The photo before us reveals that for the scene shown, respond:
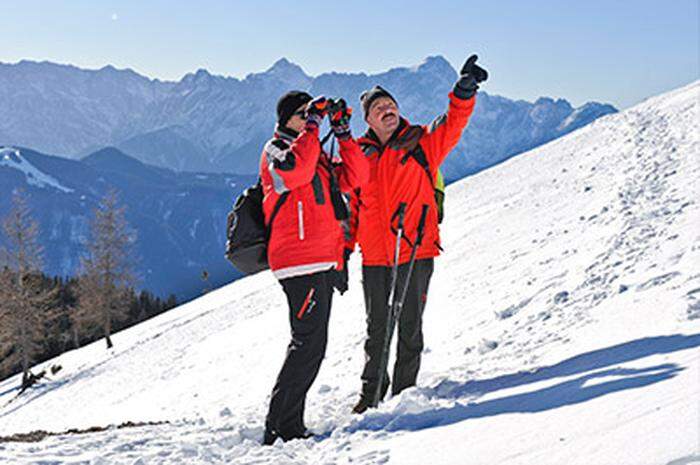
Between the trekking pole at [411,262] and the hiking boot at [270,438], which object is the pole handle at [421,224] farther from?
the hiking boot at [270,438]

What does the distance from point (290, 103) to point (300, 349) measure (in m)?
1.89

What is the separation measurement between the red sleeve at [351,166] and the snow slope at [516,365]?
1.69m

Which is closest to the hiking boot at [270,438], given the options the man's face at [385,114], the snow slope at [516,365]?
the snow slope at [516,365]

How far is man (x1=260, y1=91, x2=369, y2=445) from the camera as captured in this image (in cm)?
442

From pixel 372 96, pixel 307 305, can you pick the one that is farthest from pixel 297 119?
pixel 307 305

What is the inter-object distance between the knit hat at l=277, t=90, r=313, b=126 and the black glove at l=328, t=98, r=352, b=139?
0.73ft

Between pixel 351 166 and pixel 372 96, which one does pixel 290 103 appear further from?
pixel 372 96

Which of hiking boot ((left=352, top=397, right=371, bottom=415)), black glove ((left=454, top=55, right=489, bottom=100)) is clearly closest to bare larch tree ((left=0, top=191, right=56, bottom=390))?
hiking boot ((left=352, top=397, right=371, bottom=415))

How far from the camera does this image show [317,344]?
4504 mm

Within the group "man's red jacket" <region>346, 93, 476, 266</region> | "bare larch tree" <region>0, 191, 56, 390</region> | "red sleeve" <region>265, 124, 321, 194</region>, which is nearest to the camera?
"red sleeve" <region>265, 124, 321, 194</region>

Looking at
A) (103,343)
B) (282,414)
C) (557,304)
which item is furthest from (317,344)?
(103,343)

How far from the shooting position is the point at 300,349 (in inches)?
176

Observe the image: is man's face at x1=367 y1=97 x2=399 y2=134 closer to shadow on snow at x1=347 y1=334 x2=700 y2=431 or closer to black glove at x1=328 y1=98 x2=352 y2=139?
black glove at x1=328 y1=98 x2=352 y2=139

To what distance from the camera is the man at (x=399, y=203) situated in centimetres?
496
